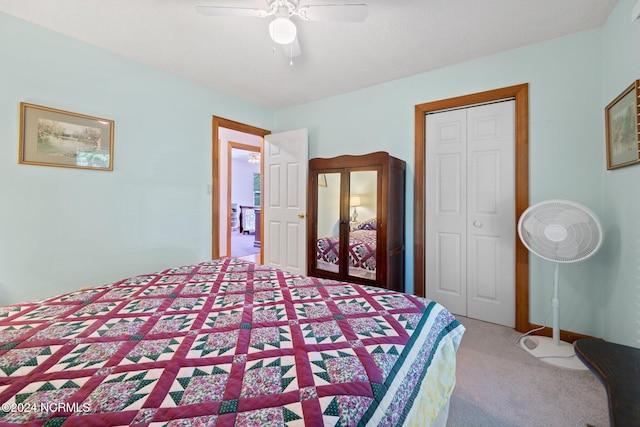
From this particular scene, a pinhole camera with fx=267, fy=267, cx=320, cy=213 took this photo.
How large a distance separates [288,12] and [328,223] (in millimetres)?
1990

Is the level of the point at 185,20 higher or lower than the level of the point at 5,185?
higher

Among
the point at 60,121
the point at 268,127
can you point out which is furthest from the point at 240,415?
Answer: the point at 268,127

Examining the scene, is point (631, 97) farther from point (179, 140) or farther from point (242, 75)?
point (179, 140)

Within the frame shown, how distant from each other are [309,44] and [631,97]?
7.40ft

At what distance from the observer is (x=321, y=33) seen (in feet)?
7.20

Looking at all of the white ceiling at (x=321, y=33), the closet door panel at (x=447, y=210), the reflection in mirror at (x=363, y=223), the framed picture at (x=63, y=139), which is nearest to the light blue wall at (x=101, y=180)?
the framed picture at (x=63, y=139)

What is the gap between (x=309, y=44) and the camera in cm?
235

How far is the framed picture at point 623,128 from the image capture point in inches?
62.1

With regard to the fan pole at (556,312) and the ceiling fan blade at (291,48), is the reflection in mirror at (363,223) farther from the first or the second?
the fan pole at (556,312)

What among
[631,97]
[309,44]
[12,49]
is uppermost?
[309,44]

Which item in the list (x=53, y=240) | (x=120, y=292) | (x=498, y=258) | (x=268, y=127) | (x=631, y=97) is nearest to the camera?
(x=120, y=292)

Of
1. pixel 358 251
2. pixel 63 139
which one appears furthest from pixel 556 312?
pixel 63 139

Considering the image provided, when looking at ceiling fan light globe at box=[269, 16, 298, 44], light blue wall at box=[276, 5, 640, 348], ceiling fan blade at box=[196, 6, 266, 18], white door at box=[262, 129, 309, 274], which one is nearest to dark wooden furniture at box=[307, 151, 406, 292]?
white door at box=[262, 129, 309, 274]

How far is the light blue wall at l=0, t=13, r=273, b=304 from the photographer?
6.73 feet
